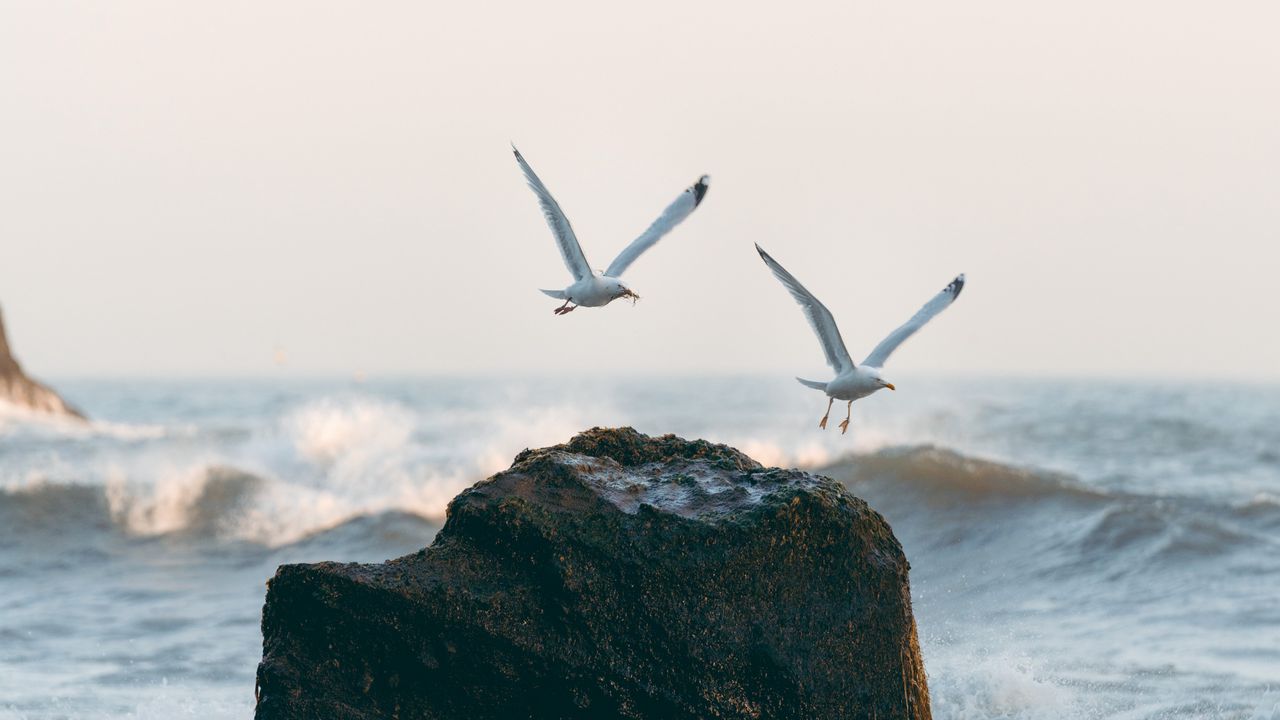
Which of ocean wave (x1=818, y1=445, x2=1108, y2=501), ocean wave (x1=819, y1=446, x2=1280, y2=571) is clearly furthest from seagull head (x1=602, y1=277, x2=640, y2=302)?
ocean wave (x1=818, y1=445, x2=1108, y2=501)

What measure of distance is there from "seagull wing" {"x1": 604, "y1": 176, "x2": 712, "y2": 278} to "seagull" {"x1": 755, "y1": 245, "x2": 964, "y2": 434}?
84 centimetres

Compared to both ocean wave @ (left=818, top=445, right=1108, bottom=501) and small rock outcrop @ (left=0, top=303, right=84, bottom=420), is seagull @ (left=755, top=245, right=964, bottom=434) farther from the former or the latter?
small rock outcrop @ (left=0, top=303, right=84, bottom=420)

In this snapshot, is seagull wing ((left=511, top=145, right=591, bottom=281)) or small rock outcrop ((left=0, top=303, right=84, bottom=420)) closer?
seagull wing ((left=511, top=145, right=591, bottom=281))

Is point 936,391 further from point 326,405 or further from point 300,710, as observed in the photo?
point 300,710

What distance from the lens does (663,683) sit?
4543 mm

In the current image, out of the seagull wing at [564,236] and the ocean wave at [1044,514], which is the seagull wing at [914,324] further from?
the ocean wave at [1044,514]

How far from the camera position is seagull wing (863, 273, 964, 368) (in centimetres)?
693

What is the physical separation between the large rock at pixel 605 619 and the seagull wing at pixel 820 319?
5.30 feet

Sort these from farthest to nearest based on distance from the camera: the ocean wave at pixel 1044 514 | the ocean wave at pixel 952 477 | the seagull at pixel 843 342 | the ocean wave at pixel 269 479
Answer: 1. the ocean wave at pixel 269 479
2. the ocean wave at pixel 952 477
3. the ocean wave at pixel 1044 514
4. the seagull at pixel 843 342

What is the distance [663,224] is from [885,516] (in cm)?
801

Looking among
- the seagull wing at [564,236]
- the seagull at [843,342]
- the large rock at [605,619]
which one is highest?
the seagull wing at [564,236]

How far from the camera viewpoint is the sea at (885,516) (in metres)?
7.34

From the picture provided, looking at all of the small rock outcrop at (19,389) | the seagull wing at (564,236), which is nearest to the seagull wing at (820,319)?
the seagull wing at (564,236)

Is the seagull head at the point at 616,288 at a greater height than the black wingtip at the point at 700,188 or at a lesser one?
lesser
